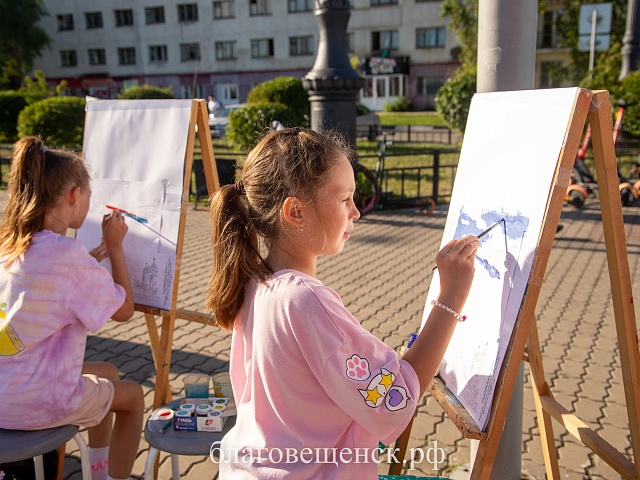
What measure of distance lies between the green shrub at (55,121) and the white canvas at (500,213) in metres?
13.3

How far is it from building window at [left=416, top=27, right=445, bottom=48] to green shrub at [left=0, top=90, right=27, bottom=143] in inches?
997

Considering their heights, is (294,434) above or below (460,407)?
above

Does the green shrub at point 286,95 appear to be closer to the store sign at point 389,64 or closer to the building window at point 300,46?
the store sign at point 389,64

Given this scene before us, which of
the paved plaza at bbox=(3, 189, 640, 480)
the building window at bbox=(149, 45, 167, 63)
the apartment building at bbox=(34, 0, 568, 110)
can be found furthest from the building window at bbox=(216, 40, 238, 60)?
the paved plaza at bbox=(3, 189, 640, 480)

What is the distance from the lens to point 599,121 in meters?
1.70

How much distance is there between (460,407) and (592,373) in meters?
2.59

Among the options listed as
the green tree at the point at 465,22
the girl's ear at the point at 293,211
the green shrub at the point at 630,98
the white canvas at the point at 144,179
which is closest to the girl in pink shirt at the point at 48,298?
the white canvas at the point at 144,179

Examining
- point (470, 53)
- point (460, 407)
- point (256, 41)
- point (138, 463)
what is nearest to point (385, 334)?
point (138, 463)

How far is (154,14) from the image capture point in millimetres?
41688

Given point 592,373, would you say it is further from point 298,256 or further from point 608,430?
point 298,256

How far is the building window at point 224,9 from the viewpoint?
40275mm

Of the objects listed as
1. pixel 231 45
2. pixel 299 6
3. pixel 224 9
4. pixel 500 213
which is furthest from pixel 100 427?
pixel 224 9

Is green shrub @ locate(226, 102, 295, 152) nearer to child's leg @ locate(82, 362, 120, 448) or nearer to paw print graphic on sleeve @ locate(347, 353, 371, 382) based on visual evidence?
child's leg @ locate(82, 362, 120, 448)

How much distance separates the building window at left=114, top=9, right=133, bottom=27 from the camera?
1662 inches
